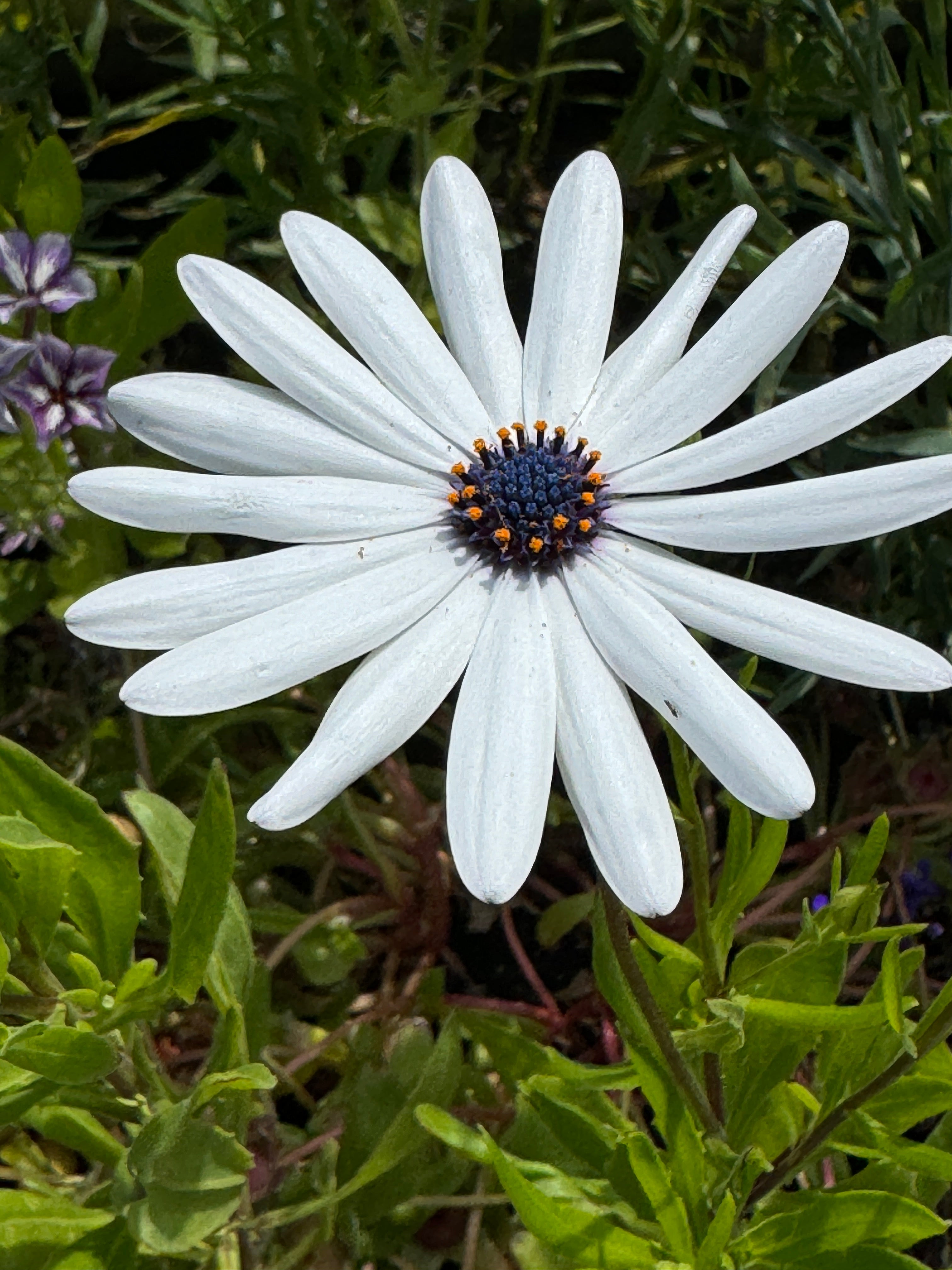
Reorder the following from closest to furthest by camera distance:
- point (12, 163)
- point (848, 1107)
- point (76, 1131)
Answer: point (848, 1107), point (76, 1131), point (12, 163)

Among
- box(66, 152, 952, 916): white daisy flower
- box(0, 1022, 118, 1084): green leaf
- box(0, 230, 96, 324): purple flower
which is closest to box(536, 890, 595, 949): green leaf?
box(66, 152, 952, 916): white daisy flower

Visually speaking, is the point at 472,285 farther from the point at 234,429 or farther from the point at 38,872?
the point at 38,872

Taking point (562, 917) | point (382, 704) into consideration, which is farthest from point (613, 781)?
point (562, 917)

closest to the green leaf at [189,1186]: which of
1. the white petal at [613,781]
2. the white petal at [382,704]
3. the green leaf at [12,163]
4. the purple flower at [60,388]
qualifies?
the white petal at [382,704]

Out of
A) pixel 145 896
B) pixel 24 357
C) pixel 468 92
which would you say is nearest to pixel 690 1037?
pixel 145 896

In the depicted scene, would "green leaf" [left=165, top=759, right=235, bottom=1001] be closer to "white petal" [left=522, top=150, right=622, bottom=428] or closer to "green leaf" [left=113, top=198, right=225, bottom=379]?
"white petal" [left=522, top=150, right=622, bottom=428]

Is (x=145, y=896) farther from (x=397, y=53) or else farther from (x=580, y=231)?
(x=397, y=53)

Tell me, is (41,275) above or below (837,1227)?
above

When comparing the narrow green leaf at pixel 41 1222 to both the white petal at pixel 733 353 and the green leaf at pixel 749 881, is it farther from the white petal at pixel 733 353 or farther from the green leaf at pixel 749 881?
the white petal at pixel 733 353

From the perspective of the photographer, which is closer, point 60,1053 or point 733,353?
point 60,1053
